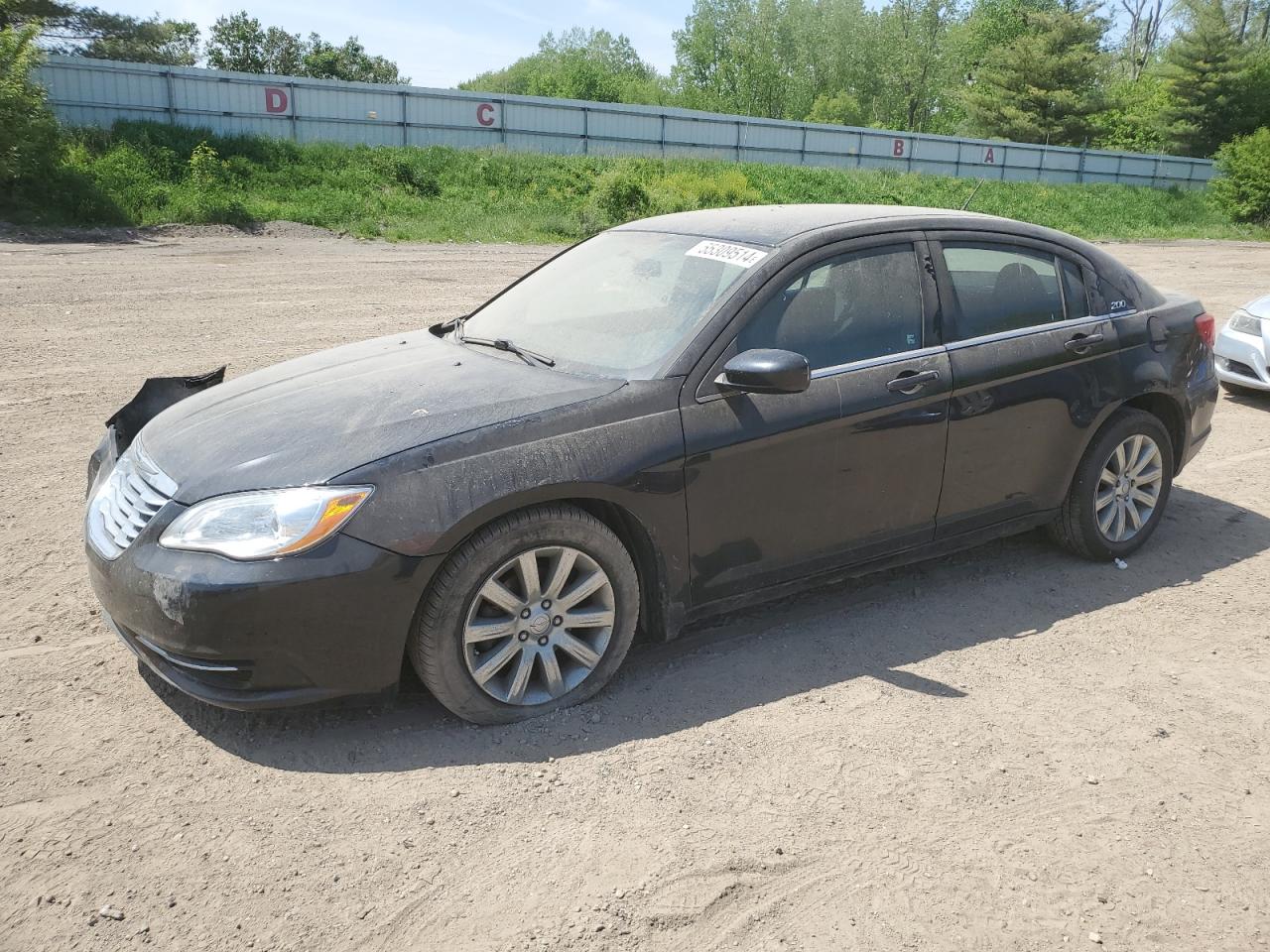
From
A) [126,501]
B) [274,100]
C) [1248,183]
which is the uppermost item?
[274,100]

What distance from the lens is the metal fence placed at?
1051 inches

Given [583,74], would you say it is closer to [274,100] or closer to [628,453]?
[274,100]

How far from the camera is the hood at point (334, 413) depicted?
3434mm

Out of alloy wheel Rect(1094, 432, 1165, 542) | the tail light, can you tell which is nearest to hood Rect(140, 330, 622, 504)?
alloy wheel Rect(1094, 432, 1165, 542)

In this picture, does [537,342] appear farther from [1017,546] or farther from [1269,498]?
[1269,498]

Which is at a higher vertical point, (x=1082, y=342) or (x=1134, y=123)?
(x=1134, y=123)

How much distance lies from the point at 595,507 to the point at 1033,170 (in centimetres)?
4516

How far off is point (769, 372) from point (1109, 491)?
2316mm

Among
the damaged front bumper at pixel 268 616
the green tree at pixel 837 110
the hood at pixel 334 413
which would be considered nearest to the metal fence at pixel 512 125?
the hood at pixel 334 413

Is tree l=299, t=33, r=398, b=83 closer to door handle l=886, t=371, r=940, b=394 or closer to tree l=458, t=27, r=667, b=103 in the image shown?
tree l=458, t=27, r=667, b=103

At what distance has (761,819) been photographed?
320cm

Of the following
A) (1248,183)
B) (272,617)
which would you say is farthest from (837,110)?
(272,617)

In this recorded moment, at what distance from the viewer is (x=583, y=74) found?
99812mm

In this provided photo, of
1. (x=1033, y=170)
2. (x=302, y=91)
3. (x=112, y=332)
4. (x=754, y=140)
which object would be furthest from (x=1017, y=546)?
(x=1033, y=170)
